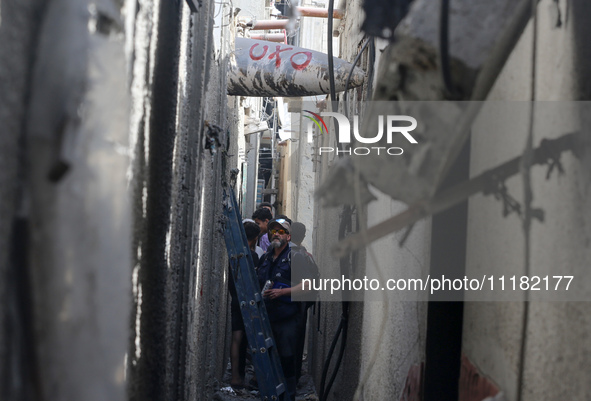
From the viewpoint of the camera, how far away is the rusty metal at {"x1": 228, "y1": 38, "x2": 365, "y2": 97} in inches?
242

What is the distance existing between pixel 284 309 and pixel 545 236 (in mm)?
4518

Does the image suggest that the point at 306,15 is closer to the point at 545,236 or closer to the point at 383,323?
the point at 545,236

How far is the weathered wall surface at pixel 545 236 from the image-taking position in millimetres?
1460

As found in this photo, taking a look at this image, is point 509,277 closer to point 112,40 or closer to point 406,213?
point 406,213

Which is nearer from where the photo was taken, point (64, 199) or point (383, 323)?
point (64, 199)

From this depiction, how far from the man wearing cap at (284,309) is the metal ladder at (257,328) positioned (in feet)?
1.07

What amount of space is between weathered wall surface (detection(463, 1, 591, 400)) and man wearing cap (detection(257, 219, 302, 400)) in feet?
12.9

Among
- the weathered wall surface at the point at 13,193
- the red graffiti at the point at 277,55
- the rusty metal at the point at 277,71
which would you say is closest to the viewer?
the weathered wall surface at the point at 13,193

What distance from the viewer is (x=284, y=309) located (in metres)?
5.99

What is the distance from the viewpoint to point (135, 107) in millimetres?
1527

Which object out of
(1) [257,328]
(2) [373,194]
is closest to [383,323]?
(2) [373,194]

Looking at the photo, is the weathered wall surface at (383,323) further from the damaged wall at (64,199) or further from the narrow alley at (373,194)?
the damaged wall at (64,199)

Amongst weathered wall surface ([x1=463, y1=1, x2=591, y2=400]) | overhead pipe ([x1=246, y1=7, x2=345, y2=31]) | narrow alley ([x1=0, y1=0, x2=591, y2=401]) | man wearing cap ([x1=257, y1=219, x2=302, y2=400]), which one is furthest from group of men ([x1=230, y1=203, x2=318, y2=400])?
weathered wall surface ([x1=463, y1=1, x2=591, y2=400])

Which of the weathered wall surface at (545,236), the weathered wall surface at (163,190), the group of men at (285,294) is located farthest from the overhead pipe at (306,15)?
the weathered wall surface at (545,236)
